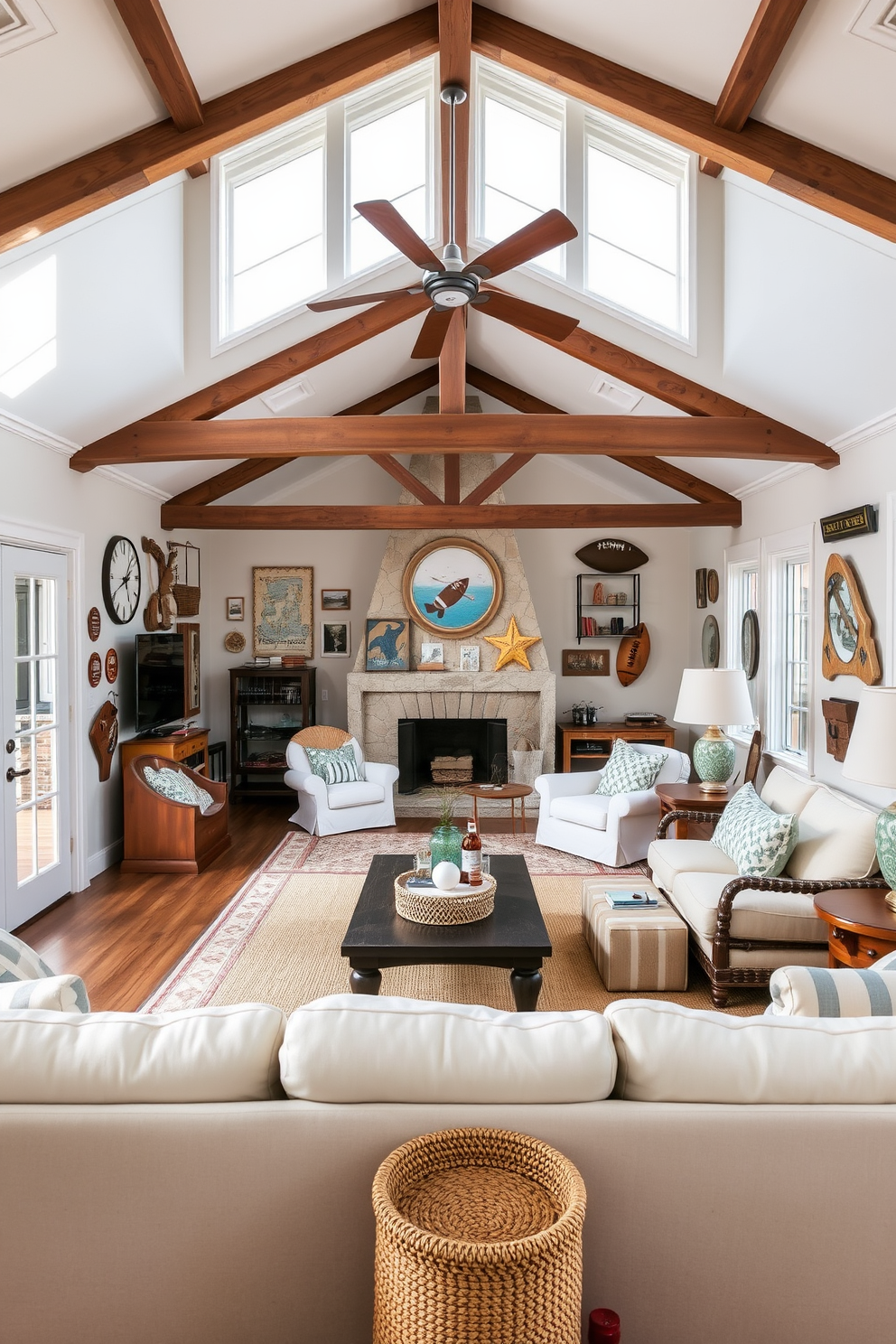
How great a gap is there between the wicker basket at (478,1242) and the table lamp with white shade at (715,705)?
4.05 metres

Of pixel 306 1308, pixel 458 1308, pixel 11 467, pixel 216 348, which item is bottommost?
pixel 306 1308

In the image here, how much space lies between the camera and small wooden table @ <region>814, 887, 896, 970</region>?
2.85 meters

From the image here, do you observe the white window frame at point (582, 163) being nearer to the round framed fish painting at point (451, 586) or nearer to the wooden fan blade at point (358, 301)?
the wooden fan blade at point (358, 301)

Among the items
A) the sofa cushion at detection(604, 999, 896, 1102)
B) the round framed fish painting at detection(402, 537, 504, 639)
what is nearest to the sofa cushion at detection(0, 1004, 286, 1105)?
the sofa cushion at detection(604, 999, 896, 1102)

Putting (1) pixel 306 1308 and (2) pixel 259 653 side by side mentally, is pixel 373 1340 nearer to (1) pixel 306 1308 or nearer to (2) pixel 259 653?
(1) pixel 306 1308

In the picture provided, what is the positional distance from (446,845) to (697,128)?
313 cm

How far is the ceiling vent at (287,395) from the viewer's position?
19.3ft

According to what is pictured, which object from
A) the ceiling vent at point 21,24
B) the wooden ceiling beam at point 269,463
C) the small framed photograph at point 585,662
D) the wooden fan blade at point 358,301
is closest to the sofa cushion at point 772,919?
the wooden fan blade at point 358,301

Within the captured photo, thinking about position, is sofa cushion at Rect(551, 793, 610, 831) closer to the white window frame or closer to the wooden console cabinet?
the wooden console cabinet

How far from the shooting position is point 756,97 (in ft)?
10.3

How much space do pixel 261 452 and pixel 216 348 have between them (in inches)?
25.0

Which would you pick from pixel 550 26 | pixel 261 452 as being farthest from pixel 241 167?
pixel 550 26

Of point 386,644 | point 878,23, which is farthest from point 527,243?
point 386,644

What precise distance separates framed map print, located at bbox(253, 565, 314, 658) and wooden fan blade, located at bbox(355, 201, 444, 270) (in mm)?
5184
